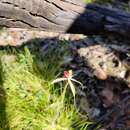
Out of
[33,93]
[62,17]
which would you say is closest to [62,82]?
[33,93]

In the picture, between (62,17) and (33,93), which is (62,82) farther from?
(62,17)

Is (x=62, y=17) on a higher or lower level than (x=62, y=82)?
higher

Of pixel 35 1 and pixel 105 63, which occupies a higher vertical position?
pixel 35 1

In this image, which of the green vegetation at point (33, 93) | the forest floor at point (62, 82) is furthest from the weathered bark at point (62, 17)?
the green vegetation at point (33, 93)

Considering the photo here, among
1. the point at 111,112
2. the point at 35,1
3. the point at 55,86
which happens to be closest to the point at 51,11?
the point at 35,1

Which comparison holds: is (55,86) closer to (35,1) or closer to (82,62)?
(82,62)

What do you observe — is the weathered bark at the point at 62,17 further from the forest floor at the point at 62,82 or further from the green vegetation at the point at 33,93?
the green vegetation at the point at 33,93

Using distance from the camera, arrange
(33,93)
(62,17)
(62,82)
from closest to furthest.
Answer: (62,17) < (33,93) < (62,82)
